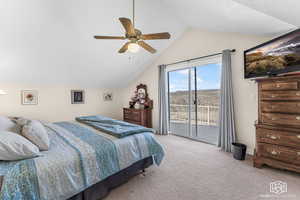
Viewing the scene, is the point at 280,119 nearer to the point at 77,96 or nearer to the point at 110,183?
the point at 110,183

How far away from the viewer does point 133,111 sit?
4828mm

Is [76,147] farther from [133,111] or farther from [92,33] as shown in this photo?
[133,111]

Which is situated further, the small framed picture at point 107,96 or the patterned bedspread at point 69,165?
the small framed picture at point 107,96

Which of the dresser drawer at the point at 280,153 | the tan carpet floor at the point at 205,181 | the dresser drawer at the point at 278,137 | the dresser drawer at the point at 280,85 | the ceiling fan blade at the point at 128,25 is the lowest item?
the tan carpet floor at the point at 205,181

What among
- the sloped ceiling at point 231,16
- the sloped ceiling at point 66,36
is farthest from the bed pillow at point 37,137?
the sloped ceiling at point 231,16

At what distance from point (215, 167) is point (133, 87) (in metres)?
3.85

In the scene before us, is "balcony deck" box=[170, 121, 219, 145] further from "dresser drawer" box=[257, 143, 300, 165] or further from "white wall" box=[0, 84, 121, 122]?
"white wall" box=[0, 84, 121, 122]

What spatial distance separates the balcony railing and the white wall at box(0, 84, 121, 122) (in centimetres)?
241

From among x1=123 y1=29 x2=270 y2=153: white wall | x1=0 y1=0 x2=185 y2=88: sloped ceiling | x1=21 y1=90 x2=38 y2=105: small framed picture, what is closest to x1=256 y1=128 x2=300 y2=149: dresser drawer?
x1=123 y1=29 x2=270 y2=153: white wall

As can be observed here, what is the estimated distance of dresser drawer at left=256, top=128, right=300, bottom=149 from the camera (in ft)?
6.63

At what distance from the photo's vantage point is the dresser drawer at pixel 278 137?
2.02 m

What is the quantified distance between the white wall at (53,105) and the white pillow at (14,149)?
2.98 meters

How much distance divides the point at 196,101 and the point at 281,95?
6.23 ft

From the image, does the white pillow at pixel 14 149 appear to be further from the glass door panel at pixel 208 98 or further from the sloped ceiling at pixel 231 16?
the glass door panel at pixel 208 98
